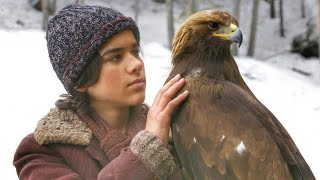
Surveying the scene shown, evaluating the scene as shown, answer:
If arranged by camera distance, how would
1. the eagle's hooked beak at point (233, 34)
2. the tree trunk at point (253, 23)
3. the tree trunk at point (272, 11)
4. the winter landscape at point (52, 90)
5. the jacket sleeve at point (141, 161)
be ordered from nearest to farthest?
the jacket sleeve at point (141, 161)
the eagle's hooked beak at point (233, 34)
the winter landscape at point (52, 90)
the tree trunk at point (253, 23)
the tree trunk at point (272, 11)

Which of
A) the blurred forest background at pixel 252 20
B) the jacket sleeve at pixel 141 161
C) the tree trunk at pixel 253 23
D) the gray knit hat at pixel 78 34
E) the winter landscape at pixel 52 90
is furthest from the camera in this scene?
the blurred forest background at pixel 252 20

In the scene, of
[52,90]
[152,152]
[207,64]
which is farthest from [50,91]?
[152,152]

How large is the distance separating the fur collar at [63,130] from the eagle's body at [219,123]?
41 cm

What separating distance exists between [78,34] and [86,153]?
18.7 inches

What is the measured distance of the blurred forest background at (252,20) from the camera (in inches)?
846

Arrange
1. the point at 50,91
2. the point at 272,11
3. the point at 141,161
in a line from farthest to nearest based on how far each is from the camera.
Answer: the point at 272,11 → the point at 50,91 → the point at 141,161

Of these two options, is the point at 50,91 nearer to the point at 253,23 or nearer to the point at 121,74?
the point at 121,74

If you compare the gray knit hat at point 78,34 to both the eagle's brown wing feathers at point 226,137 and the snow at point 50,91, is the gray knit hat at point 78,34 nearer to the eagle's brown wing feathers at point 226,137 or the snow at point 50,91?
the eagle's brown wing feathers at point 226,137

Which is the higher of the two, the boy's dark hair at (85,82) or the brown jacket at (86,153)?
the boy's dark hair at (85,82)

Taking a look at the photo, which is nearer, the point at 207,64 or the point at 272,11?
the point at 207,64

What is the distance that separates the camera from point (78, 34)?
7.48 feet

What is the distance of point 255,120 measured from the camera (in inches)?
95.3

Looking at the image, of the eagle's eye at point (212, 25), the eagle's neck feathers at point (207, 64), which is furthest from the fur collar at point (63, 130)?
the eagle's eye at point (212, 25)

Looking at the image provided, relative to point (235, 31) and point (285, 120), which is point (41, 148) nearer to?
point (235, 31)
